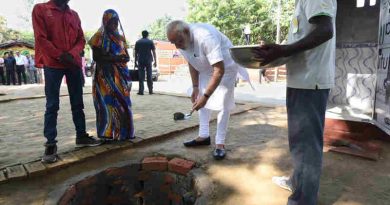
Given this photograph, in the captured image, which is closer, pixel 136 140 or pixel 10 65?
pixel 136 140

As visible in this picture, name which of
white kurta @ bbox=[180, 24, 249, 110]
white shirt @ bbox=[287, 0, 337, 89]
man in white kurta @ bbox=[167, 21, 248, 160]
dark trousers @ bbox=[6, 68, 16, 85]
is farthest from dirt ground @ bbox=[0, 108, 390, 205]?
dark trousers @ bbox=[6, 68, 16, 85]

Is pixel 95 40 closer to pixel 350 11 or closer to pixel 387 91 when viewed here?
pixel 387 91

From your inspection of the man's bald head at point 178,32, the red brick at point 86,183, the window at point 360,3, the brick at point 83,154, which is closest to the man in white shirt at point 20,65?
the brick at point 83,154

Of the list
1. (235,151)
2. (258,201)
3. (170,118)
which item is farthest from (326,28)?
(170,118)

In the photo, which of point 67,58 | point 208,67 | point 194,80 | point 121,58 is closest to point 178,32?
point 208,67

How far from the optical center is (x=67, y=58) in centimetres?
286

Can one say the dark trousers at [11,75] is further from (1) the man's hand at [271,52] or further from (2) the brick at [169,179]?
(1) the man's hand at [271,52]

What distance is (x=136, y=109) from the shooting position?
5.69 metres

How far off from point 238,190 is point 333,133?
1.69m

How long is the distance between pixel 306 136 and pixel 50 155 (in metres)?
2.36

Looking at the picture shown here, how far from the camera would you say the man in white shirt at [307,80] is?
1.64 metres

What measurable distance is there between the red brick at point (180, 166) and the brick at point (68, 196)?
0.88 m

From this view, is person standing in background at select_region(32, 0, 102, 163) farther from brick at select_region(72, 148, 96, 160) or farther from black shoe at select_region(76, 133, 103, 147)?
black shoe at select_region(76, 133, 103, 147)

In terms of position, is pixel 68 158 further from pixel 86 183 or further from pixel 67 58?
pixel 67 58
